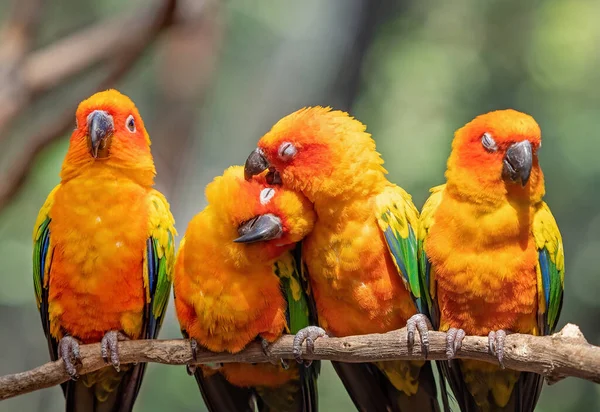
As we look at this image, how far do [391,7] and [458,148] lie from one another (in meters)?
6.02

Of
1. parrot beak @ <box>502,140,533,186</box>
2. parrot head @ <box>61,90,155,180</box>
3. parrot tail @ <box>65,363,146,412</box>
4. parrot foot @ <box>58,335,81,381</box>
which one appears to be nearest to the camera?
parrot beak @ <box>502,140,533,186</box>

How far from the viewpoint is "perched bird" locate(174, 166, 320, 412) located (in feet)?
10.9

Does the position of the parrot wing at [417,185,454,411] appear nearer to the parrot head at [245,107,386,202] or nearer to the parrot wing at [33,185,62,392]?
the parrot head at [245,107,386,202]

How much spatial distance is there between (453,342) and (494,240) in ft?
1.59

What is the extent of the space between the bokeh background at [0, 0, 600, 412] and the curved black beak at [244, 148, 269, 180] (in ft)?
9.41

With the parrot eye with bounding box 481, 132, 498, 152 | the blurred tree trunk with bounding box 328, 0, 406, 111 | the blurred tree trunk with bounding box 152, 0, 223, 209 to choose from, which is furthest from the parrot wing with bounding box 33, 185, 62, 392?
the blurred tree trunk with bounding box 328, 0, 406, 111

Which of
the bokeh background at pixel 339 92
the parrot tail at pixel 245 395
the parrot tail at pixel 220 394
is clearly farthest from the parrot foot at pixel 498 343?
the bokeh background at pixel 339 92

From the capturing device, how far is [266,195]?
133 inches

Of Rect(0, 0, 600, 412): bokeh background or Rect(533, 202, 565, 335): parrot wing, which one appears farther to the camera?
Rect(0, 0, 600, 412): bokeh background

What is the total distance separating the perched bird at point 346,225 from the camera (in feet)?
11.0

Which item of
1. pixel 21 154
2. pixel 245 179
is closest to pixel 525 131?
pixel 245 179

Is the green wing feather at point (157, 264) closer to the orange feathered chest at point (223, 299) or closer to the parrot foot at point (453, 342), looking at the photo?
the orange feathered chest at point (223, 299)

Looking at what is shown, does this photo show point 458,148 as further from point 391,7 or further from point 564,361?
point 391,7

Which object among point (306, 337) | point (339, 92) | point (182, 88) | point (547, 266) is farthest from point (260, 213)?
point (339, 92)
